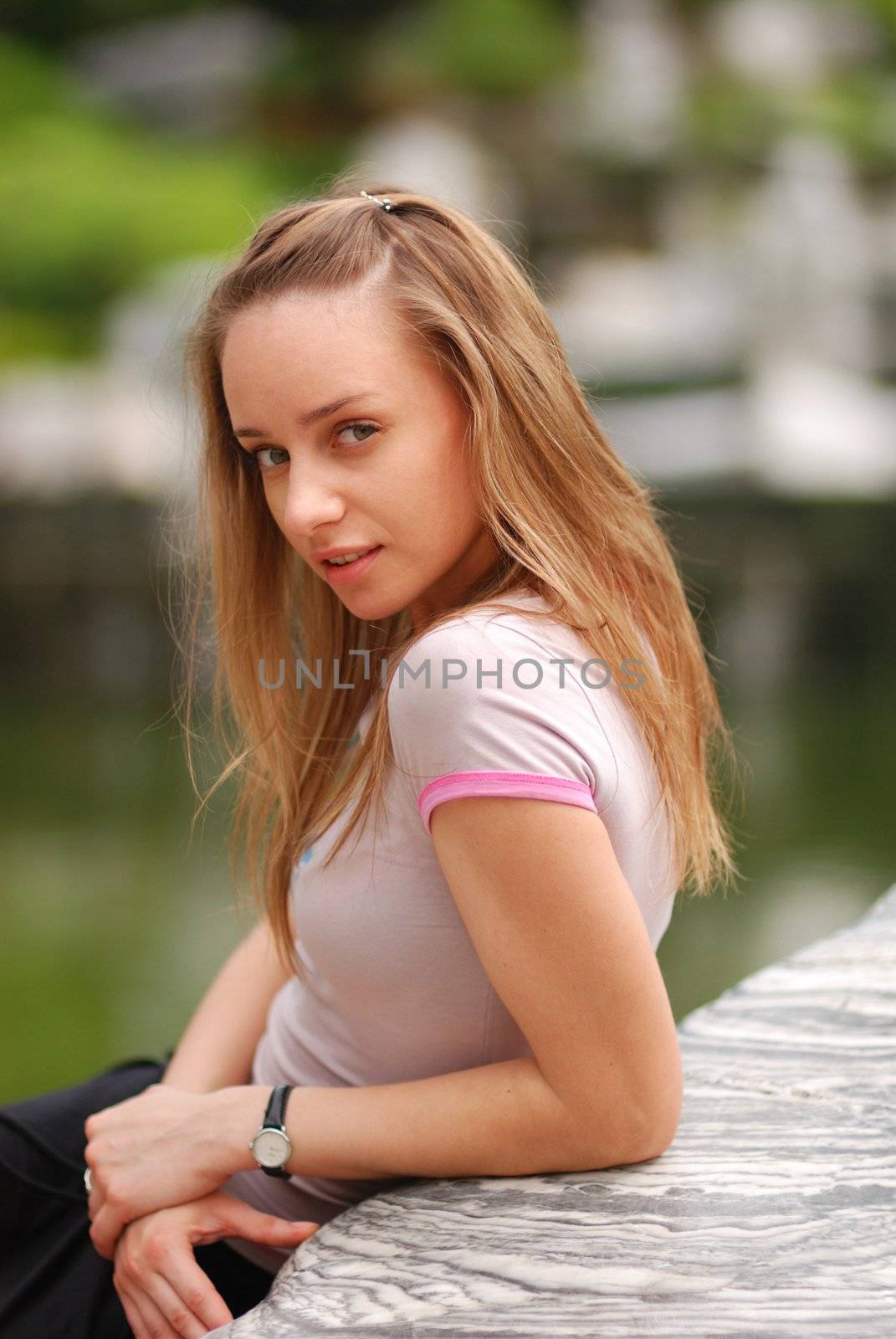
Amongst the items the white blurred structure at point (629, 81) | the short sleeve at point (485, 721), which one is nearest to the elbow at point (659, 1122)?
the short sleeve at point (485, 721)

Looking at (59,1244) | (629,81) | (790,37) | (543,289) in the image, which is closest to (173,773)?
(543,289)

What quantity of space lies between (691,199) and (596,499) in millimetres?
9376

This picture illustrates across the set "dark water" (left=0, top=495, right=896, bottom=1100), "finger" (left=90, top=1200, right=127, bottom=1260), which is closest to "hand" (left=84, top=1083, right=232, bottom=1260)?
"finger" (left=90, top=1200, right=127, bottom=1260)

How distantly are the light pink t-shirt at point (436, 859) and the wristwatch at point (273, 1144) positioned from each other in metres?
0.09

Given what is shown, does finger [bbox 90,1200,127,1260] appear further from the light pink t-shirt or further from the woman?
the light pink t-shirt

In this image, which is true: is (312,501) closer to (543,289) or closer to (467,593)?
(467,593)

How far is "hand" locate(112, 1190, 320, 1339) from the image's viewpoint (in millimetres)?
1024

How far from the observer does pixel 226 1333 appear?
0.91 metres

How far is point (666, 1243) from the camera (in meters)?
0.95

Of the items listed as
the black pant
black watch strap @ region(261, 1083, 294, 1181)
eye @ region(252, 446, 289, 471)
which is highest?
eye @ region(252, 446, 289, 471)

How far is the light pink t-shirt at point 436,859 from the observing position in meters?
0.92

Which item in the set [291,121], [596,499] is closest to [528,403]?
[596,499]

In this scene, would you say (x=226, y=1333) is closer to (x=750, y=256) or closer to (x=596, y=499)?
(x=596, y=499)

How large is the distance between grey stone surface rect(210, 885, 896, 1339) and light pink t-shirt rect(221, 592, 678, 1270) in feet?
0.34
